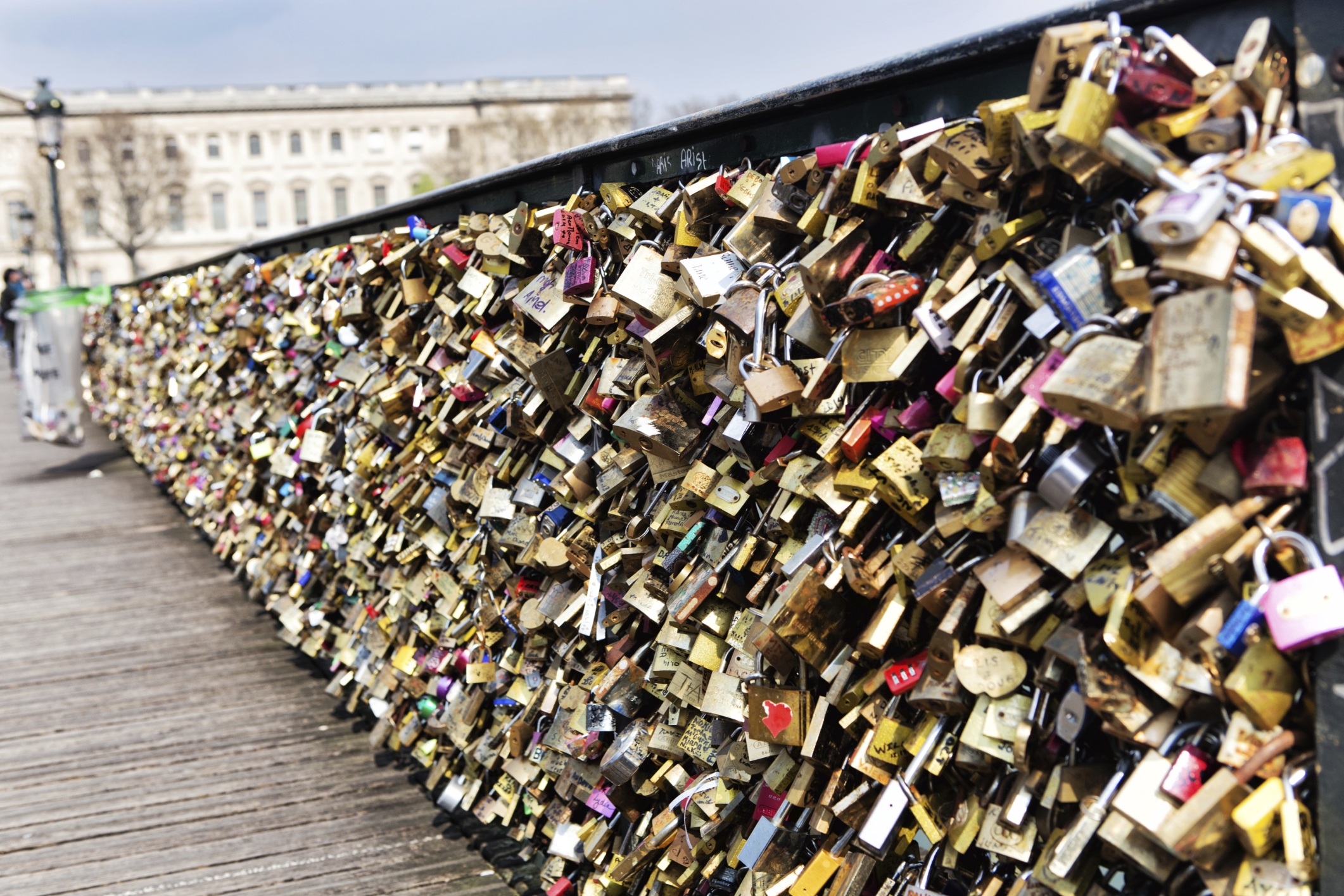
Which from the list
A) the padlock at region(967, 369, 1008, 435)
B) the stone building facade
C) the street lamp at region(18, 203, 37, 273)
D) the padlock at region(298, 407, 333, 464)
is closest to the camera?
the padlock at region(967, 369, 1008, 435)

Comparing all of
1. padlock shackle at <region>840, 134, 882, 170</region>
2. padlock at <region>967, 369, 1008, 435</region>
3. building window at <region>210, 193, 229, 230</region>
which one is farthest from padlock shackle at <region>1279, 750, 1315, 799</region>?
building window at <region>210, 193, 229, 230</region>

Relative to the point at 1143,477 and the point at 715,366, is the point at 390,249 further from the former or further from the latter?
the point at 1143,477

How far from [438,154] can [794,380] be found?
80.0 metres

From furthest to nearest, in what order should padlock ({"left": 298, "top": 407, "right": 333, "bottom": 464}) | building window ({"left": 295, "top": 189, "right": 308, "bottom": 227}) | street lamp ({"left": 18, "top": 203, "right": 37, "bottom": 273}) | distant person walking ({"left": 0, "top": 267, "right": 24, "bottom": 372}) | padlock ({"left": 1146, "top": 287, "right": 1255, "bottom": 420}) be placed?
1. building window ({"left": 295, "top": 189, "right": 308, "bottom": 227})
2. street lamp ({"left": 18, "top": 203, "right": 37, "bottom": 273})
3. distant person walking ({"left": 0, "top": 267, "right": 24, "bottom": 372})
4. padlock ({"left": 298, "top": 407, "right": 333, "bottom": 464})
5. padlock ({"left": 1146, "top": 287, "right": 1255, "bottom": 420})

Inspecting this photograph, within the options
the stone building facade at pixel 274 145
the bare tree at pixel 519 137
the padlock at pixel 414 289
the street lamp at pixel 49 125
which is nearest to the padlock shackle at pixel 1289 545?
the padlock at pixel 414 289

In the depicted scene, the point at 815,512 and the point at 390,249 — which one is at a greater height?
the point at 390,249

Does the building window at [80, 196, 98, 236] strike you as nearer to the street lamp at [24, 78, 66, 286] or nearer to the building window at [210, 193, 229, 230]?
the building window at [210, 193, 229, 230]

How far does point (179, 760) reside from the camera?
377 centimetres

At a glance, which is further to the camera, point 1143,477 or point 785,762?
point 785,762

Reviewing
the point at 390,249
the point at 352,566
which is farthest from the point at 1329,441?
the point at 352,566

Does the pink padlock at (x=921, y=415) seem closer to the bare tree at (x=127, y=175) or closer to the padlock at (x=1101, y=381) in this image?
the padlock at (x=1101, y=381)

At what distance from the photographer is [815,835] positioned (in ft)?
5.67

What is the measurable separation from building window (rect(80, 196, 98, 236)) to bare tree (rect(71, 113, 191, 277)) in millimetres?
108

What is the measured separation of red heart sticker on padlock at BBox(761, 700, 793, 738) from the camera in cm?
173
